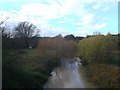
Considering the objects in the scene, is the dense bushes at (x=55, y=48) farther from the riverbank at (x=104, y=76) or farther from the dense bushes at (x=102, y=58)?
the riverbank at (x=104, y=76)

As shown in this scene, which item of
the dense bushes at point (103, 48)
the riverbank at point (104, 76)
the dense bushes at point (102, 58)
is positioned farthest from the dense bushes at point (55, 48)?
the riverbank at point (104, 76)

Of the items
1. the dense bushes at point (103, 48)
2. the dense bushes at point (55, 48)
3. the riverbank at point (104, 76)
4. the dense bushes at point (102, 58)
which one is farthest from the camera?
the dense bushes at point (55, 48)

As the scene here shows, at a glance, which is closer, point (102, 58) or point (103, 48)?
point (103, 48)

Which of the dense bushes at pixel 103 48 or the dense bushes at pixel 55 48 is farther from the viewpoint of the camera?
the dense bushes at pixel 55 48

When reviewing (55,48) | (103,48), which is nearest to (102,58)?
(103,48)

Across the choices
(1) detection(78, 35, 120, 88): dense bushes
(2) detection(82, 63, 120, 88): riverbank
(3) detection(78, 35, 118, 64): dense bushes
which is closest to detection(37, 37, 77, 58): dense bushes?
(1) detection(78, 35, 120, 88): dense bushes

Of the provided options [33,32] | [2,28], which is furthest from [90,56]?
[33,32]

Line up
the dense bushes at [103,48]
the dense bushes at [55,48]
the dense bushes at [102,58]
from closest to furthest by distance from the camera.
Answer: the dense bushes at [102,58] → the dense bushes at [103,48] → the dense bushes at [55,48]

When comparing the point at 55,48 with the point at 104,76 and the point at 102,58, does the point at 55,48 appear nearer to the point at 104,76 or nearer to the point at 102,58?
the point at 102,58

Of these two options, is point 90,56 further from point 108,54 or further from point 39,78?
point 39,78

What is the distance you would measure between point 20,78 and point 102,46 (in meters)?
11.4

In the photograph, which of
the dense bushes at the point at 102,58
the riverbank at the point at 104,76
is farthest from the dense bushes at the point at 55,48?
the riverbank at the point at 104,76

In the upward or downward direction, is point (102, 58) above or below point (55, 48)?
below

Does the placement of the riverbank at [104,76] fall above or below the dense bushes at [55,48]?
below
